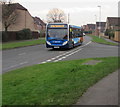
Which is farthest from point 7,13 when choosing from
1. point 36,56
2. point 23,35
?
point 36,56

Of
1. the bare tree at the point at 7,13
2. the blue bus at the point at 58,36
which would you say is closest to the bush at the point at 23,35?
the bare tree at the point at 7,13

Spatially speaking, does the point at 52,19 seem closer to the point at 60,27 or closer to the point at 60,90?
the point at 60,27

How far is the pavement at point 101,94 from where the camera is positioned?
5.05m

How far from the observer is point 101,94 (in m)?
5.75

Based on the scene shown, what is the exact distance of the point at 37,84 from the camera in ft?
22.9

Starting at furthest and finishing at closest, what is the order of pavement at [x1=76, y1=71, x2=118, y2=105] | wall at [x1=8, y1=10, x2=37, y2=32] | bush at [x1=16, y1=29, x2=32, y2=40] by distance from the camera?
1. wall at [x1=8, y1=10, x2=37, y2=32]
2. bush at [x1=16, y1=29, x2=32, y2=40]
3. pavement at [x1=76, y1=71, x2=118, y2=105]

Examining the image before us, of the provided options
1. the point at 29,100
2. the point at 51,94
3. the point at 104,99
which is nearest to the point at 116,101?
the point at 104,99

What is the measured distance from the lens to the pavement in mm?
5047

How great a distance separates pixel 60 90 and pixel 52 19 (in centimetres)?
10171

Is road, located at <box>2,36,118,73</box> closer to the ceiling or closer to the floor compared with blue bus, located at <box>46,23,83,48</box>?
closer to the floor

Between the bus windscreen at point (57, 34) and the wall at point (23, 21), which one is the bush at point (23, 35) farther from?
the bus windscreen at point (57, 34)

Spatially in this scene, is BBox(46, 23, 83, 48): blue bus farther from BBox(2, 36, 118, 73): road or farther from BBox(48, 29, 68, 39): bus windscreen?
BBox(2, 36, 118, 73): road

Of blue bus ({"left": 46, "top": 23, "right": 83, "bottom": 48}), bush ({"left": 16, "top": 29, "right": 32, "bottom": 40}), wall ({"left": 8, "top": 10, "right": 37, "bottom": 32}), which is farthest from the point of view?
wall ({"left": 8, "top": 10, "right": 37, "bottom": 32})

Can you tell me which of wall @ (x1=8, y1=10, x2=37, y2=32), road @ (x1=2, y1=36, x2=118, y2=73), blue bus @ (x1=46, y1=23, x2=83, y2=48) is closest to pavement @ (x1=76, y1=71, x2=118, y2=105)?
road @ (x1=2, y1=36, x2=118, y2=73)
